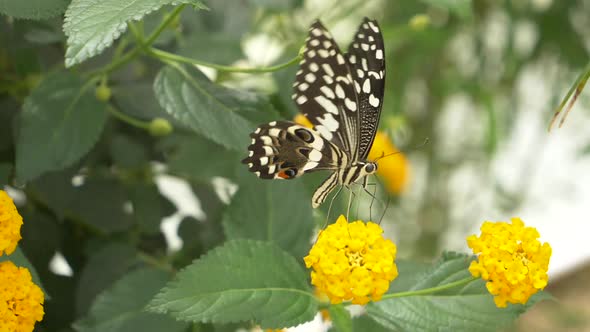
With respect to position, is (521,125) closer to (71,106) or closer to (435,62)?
(435,62)

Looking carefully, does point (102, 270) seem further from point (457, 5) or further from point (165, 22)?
point (457, 5)

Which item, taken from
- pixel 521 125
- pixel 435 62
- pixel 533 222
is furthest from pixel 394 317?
pixel 533 222

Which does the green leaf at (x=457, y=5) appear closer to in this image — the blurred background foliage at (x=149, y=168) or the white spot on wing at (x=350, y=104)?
the blurred background foliage at (x=149, y=168)

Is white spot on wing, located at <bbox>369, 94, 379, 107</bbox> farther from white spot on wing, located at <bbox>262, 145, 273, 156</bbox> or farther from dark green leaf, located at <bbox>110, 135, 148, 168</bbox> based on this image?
dark green leaf, located at <bbox>110, 135, 148, 168</bbox>

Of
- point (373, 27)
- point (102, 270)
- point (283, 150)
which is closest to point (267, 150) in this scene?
point (283, 150)

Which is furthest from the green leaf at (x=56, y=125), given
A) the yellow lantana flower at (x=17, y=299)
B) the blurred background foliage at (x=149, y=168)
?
the yellow lantana flower at (x=17, y=299)

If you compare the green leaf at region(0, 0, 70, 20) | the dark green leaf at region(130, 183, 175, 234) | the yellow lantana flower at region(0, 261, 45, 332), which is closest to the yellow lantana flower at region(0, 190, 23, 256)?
the yellow lantana flower at region(0, 261, 45, 332)

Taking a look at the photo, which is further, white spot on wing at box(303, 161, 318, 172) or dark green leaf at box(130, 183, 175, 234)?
dark green leaf at box(130, 183, 175, 234)
